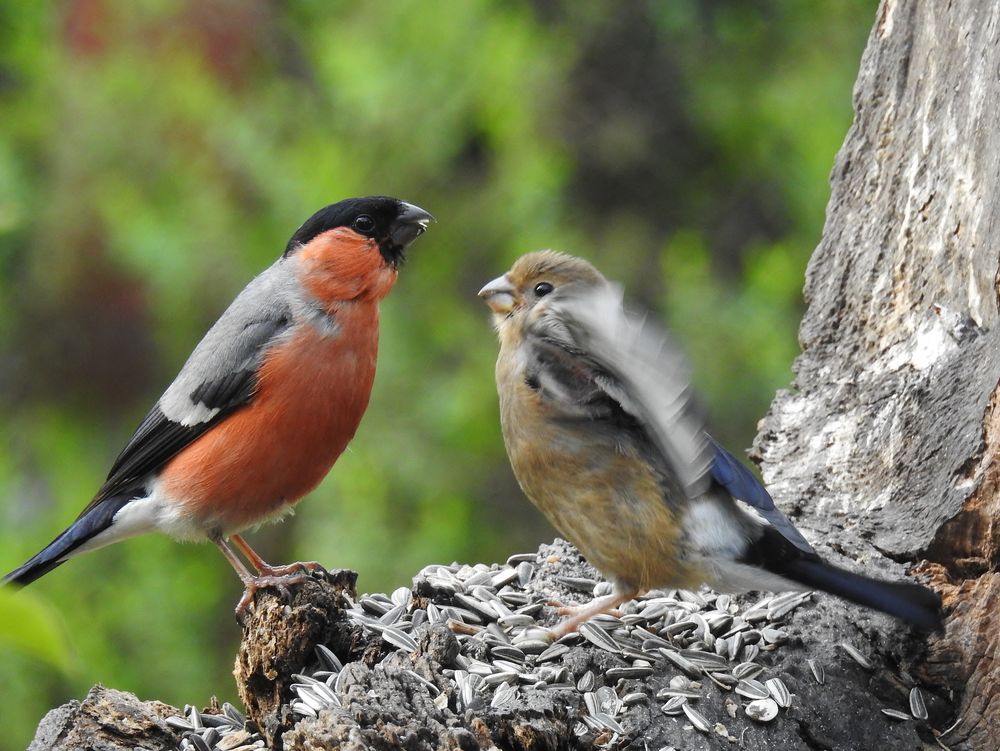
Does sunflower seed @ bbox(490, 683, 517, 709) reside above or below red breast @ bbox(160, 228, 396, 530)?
below

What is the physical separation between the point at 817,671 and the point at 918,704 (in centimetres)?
27

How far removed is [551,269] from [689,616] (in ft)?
3.74

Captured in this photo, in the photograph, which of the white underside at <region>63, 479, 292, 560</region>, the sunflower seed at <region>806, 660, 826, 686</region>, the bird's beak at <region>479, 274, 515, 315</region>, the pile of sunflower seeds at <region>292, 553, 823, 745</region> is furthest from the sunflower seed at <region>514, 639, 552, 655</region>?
the white underside at <region>63, 479, 292, 560</region>

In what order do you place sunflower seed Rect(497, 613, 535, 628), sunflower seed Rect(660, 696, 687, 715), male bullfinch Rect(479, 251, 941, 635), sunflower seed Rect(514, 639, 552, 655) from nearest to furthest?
sunflower seed Rect(660, 696, 687, 715), male bullfinch Rect(479, 251, 941, 635), sunflower seed Rect(514, 639, 552, 655), sunflower seed Rect(497, 613, 535, 628)

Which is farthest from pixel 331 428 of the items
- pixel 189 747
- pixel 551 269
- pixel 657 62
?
pixel 657 62

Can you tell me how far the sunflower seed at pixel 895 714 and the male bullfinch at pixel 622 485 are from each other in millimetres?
270

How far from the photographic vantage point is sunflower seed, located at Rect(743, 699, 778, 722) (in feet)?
10.3

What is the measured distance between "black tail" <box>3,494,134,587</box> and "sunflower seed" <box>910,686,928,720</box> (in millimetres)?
2621

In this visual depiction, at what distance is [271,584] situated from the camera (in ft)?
11.1

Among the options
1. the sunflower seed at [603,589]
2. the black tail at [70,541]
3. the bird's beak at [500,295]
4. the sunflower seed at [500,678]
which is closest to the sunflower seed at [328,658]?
the sunflower seed at [500,678]

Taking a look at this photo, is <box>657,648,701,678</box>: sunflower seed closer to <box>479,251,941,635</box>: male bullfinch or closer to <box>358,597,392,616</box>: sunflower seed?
<box>479,251,941,635</box>: male bullfinch

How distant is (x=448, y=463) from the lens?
6.55 m

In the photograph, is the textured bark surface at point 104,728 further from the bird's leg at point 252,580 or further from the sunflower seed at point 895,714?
the sunflower seed at point 895,714

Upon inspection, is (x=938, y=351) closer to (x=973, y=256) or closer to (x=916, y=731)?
(x=973, y=256)
